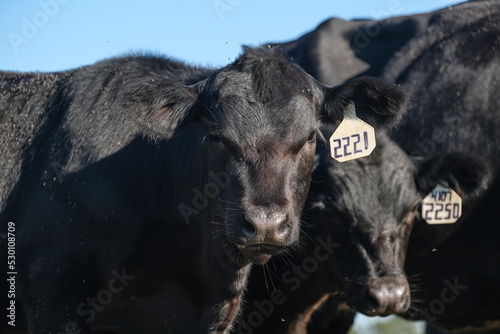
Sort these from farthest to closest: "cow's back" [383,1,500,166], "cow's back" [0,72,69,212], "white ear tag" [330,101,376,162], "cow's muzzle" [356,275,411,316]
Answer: "cow's back" [383,1,500,166]
"cow's back" [0,72,69,212]
"cow's muzzle" [356,275,411,316]
"white ear tag" [330,101,376,162]

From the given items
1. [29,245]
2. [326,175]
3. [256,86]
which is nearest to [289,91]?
[256,86]

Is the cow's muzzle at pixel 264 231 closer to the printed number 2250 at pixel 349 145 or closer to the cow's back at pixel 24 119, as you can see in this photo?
the printed number 2250 at pixel 349 145

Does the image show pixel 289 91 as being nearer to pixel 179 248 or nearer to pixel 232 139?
pixel 232 139

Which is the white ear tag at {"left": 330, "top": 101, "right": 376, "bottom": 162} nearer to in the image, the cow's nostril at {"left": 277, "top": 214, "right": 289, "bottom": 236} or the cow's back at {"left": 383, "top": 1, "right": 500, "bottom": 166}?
the cow's nostril at {"left": 277, "top": 214, "right": 289, "bottom": 236}

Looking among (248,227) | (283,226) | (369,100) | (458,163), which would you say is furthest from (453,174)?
(248,227)

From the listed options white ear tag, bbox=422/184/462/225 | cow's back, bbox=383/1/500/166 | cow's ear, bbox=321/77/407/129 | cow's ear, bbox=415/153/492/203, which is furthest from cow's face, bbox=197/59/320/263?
cow's back, bbox=383/1/500/166

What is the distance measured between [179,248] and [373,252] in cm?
169

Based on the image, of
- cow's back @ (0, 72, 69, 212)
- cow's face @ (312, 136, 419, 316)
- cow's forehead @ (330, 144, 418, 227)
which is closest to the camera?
cow's face @ (312, 136, 419, 316)

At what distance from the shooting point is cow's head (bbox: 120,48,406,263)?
16.9 ft

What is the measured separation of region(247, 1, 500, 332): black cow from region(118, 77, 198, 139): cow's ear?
1.84m

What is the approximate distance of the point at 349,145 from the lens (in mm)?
6309

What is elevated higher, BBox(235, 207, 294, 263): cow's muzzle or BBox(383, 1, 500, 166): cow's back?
BBox(235, 207, 294, 263): cow's muzzle

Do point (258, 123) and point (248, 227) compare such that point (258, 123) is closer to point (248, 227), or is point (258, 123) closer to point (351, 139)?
point (248, 227)

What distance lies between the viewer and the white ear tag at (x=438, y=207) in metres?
7.49
